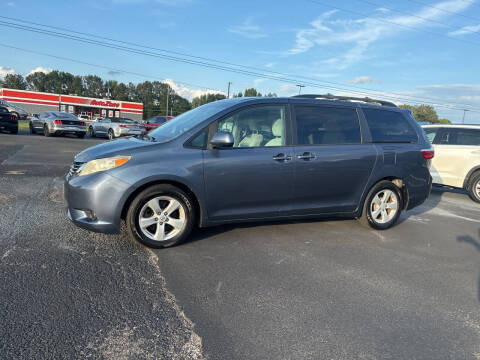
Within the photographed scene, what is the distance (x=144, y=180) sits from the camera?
389 cm

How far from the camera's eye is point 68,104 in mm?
70000

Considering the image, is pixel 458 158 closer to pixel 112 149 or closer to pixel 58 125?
pixel 112 149

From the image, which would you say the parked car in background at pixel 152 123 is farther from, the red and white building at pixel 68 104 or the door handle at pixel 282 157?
the red and white building at pixel 68 104

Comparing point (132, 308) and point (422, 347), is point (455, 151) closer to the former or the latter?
point (422, 347)

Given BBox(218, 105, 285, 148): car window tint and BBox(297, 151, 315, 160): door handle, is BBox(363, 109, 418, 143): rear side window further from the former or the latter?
BBox(218, 105, 285, 148): car window tint

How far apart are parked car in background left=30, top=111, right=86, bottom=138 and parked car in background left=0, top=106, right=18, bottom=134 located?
59.5 inches

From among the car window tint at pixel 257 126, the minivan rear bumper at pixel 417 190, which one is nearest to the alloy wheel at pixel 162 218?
the car window tint at pixel 257 126

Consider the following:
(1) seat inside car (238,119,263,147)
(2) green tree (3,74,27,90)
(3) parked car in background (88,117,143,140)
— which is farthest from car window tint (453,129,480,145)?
(2) green tree (3,74,27,90)

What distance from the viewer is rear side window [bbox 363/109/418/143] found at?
208 inches

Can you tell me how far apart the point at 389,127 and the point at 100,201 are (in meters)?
4.19

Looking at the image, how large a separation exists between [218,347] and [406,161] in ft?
13.9

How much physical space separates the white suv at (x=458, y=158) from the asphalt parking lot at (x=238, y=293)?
13.2ft

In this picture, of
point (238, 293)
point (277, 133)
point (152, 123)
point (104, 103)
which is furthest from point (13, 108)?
point (104, 103)

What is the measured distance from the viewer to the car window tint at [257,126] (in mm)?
4430
